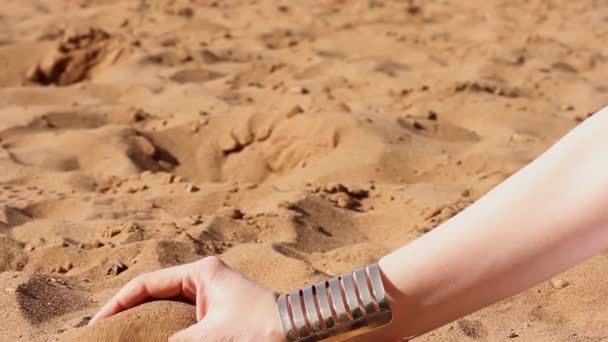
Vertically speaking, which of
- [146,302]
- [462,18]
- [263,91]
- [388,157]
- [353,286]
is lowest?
[462,18]

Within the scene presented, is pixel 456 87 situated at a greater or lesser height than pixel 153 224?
lesser

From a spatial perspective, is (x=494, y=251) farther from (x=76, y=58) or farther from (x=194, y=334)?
(x=76, y=58)

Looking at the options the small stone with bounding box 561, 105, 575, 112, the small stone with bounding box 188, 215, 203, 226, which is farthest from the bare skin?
the small stone with bounding box 561, 105, 575, 112

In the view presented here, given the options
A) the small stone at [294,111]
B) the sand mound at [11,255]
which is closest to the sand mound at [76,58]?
the small stone at [294,111]

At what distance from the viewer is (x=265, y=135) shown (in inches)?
138

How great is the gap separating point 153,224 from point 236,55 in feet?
8.43

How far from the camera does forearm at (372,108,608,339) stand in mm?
1149

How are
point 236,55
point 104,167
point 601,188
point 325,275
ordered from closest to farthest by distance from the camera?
point 601,188, point 325,275, point 104,167, point 236,55

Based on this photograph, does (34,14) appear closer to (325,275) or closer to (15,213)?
(15,213)

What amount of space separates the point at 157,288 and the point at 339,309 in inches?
15.1

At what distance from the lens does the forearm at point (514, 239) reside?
3.77ft

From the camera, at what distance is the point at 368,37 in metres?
5.38

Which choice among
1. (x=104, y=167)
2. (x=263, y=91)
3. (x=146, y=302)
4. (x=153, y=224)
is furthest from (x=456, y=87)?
(x=146, y=302)

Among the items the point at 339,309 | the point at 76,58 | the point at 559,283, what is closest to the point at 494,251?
the point at 339,309
